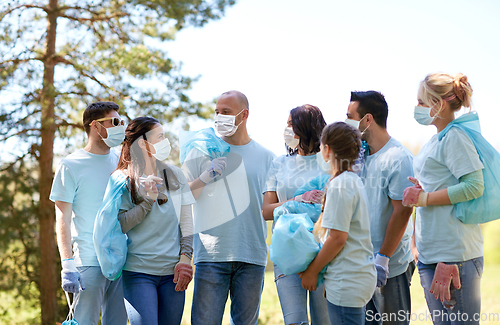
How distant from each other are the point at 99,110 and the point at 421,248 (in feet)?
8.01

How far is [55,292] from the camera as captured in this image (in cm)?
722

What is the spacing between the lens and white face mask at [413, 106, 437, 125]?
2600 mm

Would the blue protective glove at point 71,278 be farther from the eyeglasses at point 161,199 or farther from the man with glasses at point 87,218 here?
the eyeglasses at point 161,199

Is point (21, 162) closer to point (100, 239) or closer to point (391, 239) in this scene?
point (100, 239)

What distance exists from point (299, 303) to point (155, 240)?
3.31 ft

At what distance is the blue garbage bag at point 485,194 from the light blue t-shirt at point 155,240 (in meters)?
1.75

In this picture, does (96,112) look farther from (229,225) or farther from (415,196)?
(415,196)

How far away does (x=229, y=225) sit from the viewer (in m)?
3.05

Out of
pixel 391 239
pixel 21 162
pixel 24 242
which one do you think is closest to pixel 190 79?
pixel 21 162

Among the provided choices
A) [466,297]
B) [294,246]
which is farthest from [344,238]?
[466,297]

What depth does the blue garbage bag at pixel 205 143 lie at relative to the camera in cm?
317

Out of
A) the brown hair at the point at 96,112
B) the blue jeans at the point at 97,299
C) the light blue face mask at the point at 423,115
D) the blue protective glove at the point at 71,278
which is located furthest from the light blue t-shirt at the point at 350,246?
the brown hair at the point at 96,112

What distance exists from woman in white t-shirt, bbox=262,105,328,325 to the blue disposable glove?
0.39 metres

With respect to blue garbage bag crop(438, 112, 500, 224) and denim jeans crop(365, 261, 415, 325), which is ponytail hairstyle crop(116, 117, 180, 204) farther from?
blue garbage bag crop(438, 112, 500, 224)
